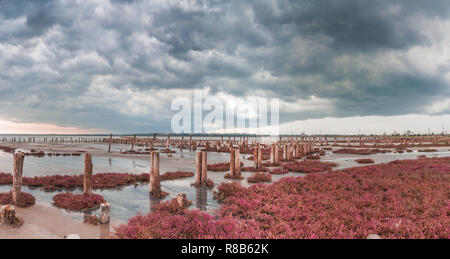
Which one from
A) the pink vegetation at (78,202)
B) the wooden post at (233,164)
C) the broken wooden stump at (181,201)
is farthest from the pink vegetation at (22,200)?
the wooden post at (233,164)

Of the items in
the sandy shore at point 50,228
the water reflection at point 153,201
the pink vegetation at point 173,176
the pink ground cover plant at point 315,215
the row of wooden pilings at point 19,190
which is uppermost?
the row of wooden pilings at point 19,190

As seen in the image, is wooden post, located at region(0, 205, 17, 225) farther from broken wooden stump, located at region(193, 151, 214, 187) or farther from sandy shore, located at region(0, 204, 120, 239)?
broken wooden stump, located at region(193, 151, 214, 187)

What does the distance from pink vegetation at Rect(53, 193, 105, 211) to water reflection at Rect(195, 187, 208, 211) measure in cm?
431

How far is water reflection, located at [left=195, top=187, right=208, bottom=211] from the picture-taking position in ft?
31.9

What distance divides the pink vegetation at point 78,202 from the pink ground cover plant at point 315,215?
379cm

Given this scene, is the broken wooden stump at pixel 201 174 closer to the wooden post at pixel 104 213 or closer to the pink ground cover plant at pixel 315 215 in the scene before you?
the pink ground cover plant at pixel 315 215

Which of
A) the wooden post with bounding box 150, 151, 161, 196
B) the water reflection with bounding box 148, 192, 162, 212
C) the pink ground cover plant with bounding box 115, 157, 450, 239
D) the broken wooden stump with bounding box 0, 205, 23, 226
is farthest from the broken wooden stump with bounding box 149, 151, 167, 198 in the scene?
the broken wooden stump with bounding box 0, 205, 23, 226

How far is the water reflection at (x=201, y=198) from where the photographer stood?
973 centimetres

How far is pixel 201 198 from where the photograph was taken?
1112 cm

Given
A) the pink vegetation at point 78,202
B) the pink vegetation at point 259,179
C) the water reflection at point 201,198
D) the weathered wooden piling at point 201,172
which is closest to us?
the pink vegetation at point 78,202

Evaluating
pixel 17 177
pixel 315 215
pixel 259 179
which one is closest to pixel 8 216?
pixel 17 177
